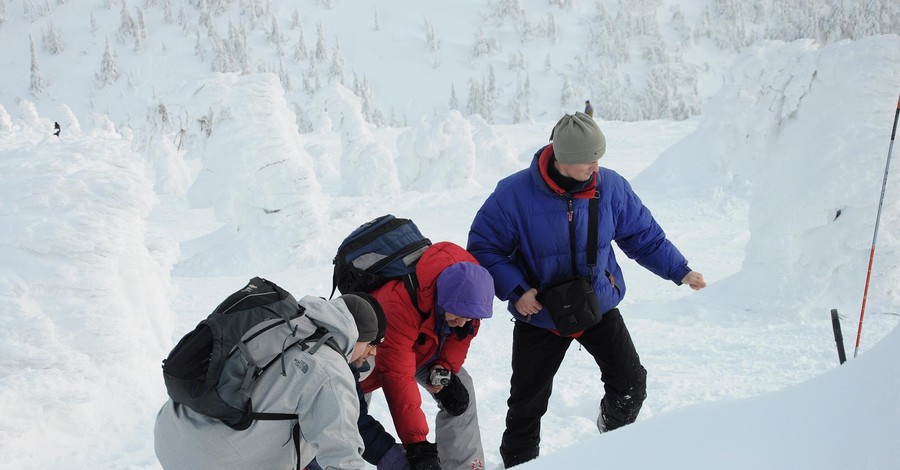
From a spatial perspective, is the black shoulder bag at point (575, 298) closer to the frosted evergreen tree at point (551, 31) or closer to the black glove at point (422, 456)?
the black glove at point (422, 456)

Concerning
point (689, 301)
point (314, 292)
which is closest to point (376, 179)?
point (314, 292)

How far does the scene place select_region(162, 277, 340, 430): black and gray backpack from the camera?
6.64 ft

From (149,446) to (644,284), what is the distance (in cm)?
593

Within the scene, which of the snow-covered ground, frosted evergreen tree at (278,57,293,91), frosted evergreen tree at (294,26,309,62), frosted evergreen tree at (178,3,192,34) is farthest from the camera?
frosted evergreen tree at (178,3,192,34)

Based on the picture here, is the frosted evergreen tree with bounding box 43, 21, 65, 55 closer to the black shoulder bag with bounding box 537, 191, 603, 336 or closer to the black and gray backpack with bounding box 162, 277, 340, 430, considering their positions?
the black shoulder bag with bounding box 537, 191, 603, 336

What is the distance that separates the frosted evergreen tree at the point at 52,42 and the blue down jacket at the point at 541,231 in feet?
336

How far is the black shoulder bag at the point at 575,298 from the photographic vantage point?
3.00 metres

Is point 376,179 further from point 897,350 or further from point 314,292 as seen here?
point 897,350

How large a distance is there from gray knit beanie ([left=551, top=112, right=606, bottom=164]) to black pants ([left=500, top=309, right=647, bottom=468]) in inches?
33.2

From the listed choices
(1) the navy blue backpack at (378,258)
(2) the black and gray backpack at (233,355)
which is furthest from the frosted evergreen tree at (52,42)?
(2) the black and gray backpack at (233,355)

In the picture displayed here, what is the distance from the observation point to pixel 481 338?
20.0ft

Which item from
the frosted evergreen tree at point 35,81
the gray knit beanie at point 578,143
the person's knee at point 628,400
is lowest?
the frosted evergreen tree at point 35,81

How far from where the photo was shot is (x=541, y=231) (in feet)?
10.1

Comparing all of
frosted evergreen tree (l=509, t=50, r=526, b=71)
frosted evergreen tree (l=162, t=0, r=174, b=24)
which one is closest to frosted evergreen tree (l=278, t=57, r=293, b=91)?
frosted evergreen tree (l=162, t=0, r=174, b=24)
